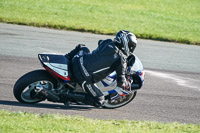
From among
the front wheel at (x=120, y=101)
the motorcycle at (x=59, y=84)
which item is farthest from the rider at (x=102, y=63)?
the front wheel at (x=120, y=101)

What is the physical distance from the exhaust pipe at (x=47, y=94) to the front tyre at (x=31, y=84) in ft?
0.39

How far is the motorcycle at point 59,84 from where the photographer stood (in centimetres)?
731

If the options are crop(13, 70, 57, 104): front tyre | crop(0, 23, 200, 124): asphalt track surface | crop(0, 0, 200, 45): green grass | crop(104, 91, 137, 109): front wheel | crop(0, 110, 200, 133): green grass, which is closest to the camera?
crop(0, 110, 200, 133): green grass

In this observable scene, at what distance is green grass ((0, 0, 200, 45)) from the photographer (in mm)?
17156

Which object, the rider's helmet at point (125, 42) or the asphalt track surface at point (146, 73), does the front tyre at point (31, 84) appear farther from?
the rider's helmet at point (125, 42)

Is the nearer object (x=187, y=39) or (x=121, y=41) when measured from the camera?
(x=121, y=41)

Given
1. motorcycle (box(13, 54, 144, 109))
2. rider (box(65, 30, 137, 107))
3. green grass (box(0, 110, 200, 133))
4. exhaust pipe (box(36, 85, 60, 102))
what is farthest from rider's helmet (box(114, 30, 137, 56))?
exhaust pipe (box(36, 85, 60, 102))

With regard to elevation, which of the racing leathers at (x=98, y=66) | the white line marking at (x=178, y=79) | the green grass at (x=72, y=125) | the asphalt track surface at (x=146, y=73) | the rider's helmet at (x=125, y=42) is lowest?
the white line marking at (x=178, y=79)

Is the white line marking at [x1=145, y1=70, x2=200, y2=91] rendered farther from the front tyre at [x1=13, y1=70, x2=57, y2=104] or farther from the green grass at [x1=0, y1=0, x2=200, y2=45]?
the green grass at [x1=0, y1=0, x2=200, y2=45]

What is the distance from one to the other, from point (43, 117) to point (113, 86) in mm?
1832

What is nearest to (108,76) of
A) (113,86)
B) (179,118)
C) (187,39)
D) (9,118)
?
(113,86)

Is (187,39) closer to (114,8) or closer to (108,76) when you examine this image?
(114,8)

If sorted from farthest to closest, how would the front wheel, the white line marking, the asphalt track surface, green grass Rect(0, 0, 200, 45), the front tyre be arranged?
green grass Rect(0, 0, 200, 45) → the white line marking → the front wheel → the asphalt track surface → the front tyre

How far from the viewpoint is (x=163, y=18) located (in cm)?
2316
